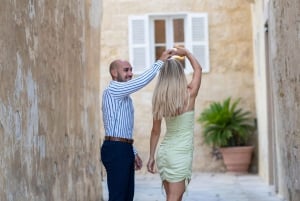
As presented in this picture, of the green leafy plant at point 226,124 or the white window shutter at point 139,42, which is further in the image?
the white window shutter at point 139,42

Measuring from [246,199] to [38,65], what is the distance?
466cm

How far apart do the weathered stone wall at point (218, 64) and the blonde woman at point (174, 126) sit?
10.4 m

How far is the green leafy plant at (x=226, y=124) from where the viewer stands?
15.2 metres

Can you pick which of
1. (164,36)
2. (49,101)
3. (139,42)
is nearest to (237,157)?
(164,36)

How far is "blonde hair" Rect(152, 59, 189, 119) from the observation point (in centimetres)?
527

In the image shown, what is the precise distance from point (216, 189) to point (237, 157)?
3548 millimetres

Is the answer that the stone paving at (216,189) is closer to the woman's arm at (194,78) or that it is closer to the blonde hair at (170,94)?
the woman's arm at (194,78)

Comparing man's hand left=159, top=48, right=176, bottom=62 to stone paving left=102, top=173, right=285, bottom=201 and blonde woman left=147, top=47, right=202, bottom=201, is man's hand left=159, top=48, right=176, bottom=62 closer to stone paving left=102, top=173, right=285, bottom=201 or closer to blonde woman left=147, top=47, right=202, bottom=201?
blonde woman left=147, top=47, right=202, bottom=201

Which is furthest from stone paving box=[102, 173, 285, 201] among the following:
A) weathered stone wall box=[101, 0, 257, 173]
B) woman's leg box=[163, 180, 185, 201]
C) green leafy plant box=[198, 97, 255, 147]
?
woman's leg box=[163, 180, 185, 201]

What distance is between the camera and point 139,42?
52.5ft

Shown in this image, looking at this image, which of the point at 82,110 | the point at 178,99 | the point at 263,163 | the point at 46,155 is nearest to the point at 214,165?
the point at 263,163

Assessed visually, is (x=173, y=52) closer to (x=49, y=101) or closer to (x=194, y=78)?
(x=194, y=78)

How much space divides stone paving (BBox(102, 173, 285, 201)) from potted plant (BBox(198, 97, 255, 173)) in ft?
1.39

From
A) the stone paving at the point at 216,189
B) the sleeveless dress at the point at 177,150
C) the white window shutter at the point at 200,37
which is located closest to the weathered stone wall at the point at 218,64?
the white window shutter at the point at 200,37
